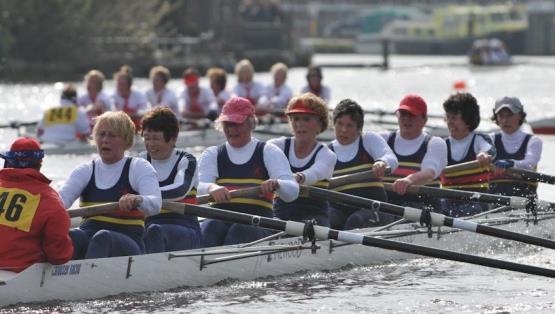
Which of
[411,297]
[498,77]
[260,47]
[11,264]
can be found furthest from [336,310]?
A: [260,47]

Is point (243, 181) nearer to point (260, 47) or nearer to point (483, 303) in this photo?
point (483, 303)

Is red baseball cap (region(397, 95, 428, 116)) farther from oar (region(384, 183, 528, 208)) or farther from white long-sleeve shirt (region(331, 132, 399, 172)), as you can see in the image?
oar (region(384, 183, 528, 208))

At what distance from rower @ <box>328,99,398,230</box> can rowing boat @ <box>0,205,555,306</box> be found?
0.33 meters

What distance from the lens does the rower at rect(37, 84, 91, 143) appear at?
22.2 meters

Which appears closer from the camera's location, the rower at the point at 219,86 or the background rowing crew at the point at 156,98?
the background rowing crew at the point at 156,98

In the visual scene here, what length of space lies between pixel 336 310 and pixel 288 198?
1230mm

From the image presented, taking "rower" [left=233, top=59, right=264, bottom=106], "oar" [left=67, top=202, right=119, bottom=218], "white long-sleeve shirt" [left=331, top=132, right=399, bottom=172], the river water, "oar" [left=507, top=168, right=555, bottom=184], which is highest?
"rower" [left=233, top=59, right=264, bottom=106]

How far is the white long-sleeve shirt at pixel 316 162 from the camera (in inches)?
477

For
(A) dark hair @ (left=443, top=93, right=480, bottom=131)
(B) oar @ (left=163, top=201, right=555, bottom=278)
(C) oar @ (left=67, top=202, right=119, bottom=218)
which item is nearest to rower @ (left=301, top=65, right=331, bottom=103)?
(A) dark hair @ (left=443, top=93, right=480, bottom=131)

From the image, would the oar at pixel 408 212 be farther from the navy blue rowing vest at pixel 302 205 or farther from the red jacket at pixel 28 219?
the red jacket at pixel 28 219

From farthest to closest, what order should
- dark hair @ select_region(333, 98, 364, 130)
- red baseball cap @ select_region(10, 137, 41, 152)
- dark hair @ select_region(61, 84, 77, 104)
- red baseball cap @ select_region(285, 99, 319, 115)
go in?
dark hair @ select_region(61, 84, 77, 104) < dark hair @ select_region(333, 98, 364, 130) < red baseball cap @ select_region(285, 99, 319, 115) < red baseball cap @ select_region(10, 137, 41, 152)

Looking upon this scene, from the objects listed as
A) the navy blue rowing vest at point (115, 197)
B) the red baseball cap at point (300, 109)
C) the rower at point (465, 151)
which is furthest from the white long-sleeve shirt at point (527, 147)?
the navy blue rowing vest at point (115, 197)

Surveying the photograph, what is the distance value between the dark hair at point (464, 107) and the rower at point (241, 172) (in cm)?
271

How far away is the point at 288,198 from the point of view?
11.6 metres
